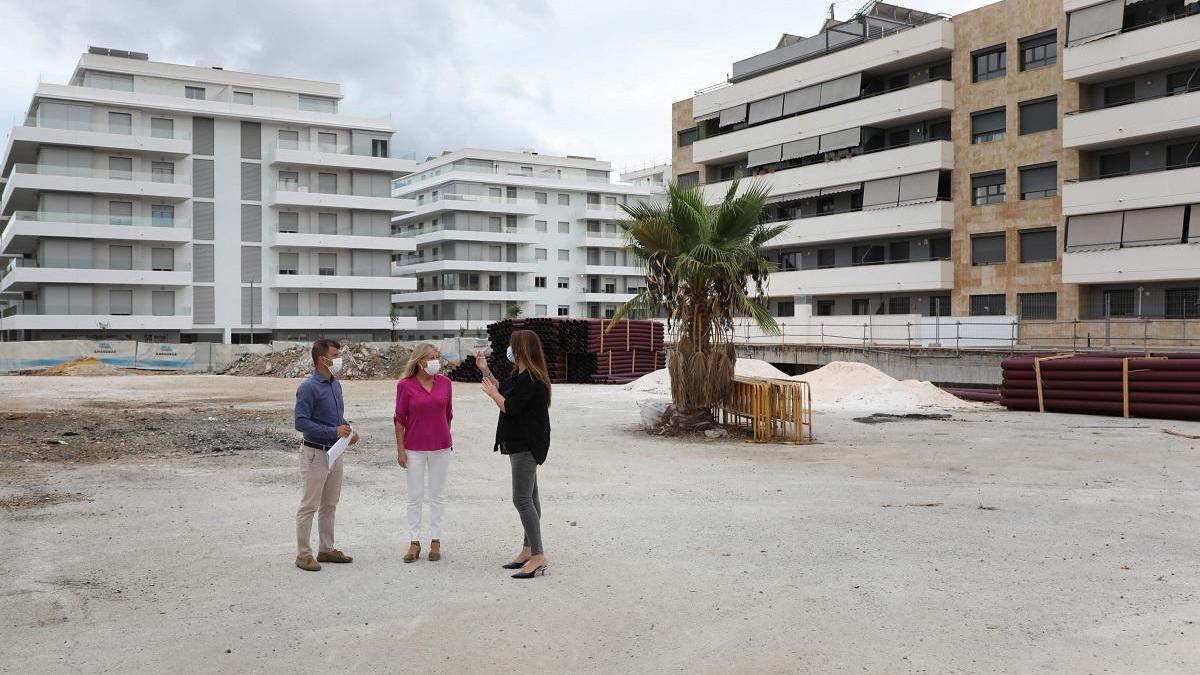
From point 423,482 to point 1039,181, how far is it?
39995 mm

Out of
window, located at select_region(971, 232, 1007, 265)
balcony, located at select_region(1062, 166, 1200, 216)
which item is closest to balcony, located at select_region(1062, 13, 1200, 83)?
balcony, located at select_region(1062, 166, 1200, 216)

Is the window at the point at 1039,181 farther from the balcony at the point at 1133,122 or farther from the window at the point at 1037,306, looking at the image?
the window at the point at 1037,306

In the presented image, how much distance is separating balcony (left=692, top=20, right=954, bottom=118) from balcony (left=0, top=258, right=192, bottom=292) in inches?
1349

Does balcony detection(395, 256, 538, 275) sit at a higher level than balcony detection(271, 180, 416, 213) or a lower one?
lower

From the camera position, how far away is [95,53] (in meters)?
60.0

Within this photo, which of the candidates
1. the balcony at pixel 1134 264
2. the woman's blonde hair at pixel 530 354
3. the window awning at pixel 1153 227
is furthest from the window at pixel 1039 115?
the woman's blonde hair at pixel 530 354

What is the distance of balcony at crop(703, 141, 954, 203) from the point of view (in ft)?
143

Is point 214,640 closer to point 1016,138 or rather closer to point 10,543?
point 10,543

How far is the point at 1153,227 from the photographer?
3584 centimetres

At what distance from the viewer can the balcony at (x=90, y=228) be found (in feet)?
178

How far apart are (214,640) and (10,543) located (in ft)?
12.6

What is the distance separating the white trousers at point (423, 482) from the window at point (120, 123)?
58.3 metres

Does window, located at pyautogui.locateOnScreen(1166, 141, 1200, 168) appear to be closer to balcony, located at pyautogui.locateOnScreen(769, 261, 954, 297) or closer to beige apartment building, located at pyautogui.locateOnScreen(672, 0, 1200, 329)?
beige apartment building, located at pyautogui.locateOnScreen(672, 0, 1200, 329)

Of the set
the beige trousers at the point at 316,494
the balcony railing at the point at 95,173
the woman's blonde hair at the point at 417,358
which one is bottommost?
the beige trousers at the point at 316,494
